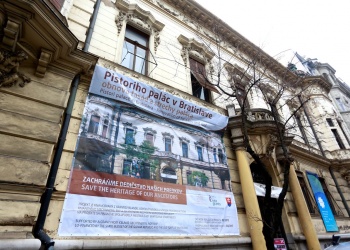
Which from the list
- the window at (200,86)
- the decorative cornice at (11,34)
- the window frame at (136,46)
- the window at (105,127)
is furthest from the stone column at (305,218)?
the decorative cornice at (11,34)

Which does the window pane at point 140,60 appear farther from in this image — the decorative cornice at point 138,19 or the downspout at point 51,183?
the downspout at point 51,183

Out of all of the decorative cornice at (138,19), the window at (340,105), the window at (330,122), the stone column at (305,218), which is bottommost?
the stone column at (305,218)

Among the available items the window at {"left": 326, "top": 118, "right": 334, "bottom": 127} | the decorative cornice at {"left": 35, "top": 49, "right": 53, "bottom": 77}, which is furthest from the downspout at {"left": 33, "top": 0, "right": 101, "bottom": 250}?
the window at {"left": 326, "top": 118, "right": 334, "bottom": 127}

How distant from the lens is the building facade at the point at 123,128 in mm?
3438

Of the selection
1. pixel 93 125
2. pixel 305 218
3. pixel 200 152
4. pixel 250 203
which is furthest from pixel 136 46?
pixel 305 218

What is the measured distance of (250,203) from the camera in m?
5.79

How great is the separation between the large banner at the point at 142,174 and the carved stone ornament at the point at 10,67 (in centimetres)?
137

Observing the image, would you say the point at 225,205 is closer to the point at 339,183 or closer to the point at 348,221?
the point at 348,221

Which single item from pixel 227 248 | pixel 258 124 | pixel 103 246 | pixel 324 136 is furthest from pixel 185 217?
pixel 324 136

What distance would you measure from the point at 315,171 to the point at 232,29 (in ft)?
28.7

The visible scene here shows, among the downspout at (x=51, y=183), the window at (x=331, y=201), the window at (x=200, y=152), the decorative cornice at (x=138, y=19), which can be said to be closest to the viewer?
the downspout at (x=51, y=183)

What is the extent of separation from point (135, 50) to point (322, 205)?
1013cm

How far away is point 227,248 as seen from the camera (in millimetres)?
5008

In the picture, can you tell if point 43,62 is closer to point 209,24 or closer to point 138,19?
point 138,19
